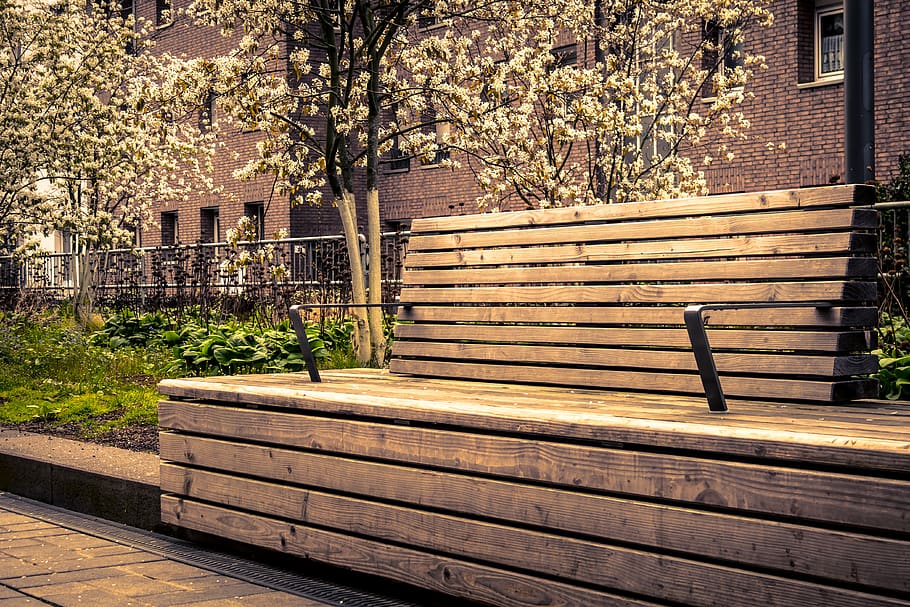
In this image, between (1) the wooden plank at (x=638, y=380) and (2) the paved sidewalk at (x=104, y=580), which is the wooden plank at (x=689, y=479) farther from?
(1) the wooden plank at (x=638, y=380)

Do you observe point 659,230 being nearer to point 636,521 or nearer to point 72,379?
point 636,521

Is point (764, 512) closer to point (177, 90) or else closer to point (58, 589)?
point (58, 589)

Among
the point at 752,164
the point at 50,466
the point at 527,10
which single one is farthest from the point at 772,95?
the point at 50,466

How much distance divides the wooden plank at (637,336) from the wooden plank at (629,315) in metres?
0.03

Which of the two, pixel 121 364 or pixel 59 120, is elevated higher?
pixel 59 120

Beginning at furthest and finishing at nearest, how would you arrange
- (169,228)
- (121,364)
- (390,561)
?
(169,228) < (121,364) < (390,561)

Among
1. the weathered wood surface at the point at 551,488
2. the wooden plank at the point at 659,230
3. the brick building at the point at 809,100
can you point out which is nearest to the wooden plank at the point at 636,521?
the weathered wood surface at the point at 551,488

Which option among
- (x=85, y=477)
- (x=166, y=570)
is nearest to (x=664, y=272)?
(x=166, y=570)

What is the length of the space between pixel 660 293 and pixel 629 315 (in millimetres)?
154

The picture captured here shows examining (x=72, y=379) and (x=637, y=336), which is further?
(x=72, y=379)

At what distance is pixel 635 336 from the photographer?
457 cm

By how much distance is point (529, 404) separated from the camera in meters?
3.97

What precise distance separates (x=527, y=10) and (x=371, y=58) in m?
2.42

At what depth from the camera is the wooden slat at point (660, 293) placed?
401 centimetres
